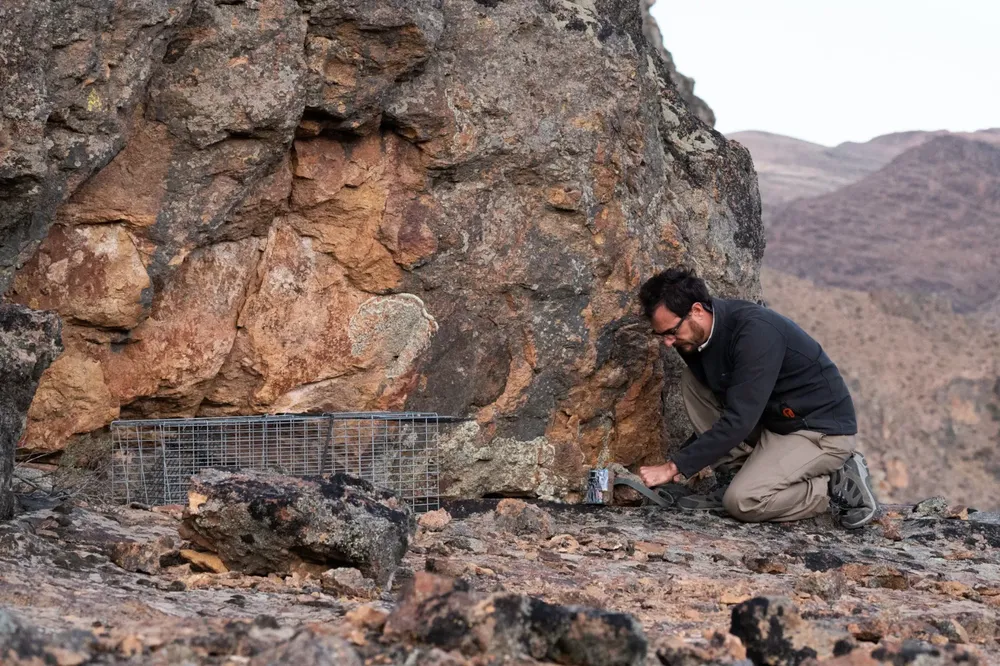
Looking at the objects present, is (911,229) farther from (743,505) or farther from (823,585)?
(823,585)

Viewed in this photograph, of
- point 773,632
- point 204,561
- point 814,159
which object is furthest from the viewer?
point 814,159

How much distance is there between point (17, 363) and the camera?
3.86 meters

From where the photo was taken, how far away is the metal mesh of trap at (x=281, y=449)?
16.3 feet

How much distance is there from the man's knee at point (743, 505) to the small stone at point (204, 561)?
8.02ft

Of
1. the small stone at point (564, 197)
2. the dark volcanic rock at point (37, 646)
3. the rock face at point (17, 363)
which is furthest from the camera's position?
the small stone at point (564, 197)

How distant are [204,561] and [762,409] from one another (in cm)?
246

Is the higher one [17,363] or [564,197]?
[564,197]

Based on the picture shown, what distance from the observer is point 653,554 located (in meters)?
4.48

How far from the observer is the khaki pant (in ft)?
16.9

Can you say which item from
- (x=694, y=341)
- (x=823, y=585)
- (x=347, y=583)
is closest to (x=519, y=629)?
(x=347, y=583)

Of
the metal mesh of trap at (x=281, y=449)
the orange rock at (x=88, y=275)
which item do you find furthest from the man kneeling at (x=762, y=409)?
the orange rock at (x=88, y=275)

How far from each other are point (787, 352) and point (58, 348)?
9.62ft

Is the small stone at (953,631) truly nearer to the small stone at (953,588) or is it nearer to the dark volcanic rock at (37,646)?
the small stone at (953,588)

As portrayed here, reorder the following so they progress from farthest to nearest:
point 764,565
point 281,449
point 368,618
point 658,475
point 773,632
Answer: point 281,449
point 658,475
point 764,565
point 773,632
point 368,618
